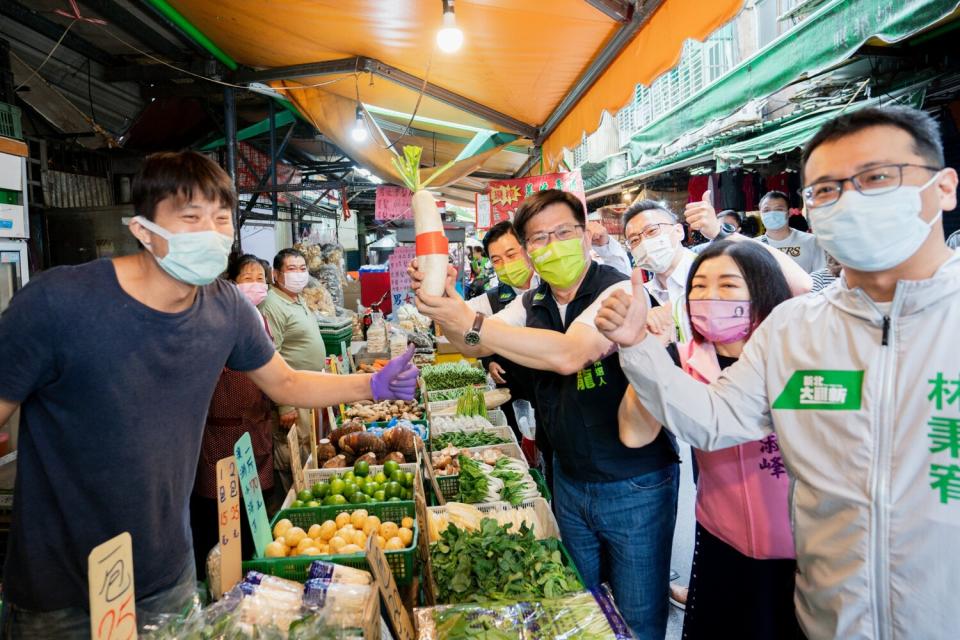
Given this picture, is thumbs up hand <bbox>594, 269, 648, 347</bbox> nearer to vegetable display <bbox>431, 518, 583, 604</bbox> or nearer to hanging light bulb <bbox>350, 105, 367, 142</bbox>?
vegetable display <bbox>431, 518, 583, 604</bbox>

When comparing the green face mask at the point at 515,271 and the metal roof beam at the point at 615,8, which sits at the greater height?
the metal roof beam at the point at 615,8

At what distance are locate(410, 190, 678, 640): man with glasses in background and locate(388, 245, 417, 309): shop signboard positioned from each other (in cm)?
676

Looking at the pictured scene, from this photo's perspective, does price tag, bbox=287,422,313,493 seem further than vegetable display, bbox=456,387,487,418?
No

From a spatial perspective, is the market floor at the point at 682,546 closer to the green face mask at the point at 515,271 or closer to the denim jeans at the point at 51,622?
the green face mask at the point at 515,271

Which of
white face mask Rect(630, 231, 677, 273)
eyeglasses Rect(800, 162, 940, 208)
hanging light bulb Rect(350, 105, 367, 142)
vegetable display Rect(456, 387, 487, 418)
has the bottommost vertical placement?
vegetable display Rect(456, 387, 487, 418)

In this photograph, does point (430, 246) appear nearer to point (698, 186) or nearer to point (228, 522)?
point (228, 522)

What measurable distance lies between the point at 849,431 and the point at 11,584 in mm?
2424

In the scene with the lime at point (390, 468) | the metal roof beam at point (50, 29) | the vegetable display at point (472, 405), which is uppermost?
the metal roof beam at point (50, 29)

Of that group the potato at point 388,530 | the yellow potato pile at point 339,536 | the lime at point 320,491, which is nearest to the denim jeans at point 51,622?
Result: the yellow potato pile at point 339,536

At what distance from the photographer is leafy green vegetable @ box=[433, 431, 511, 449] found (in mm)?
4148

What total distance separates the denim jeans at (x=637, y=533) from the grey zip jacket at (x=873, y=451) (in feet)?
2.26

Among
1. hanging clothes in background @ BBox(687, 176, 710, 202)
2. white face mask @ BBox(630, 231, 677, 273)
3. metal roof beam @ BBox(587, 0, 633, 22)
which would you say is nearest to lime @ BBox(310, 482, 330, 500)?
white face mask @ BBox(630, 231, 677, 273)

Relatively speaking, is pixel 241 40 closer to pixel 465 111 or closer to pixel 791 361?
pixel 465 111

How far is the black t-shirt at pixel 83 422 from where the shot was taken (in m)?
1.57
